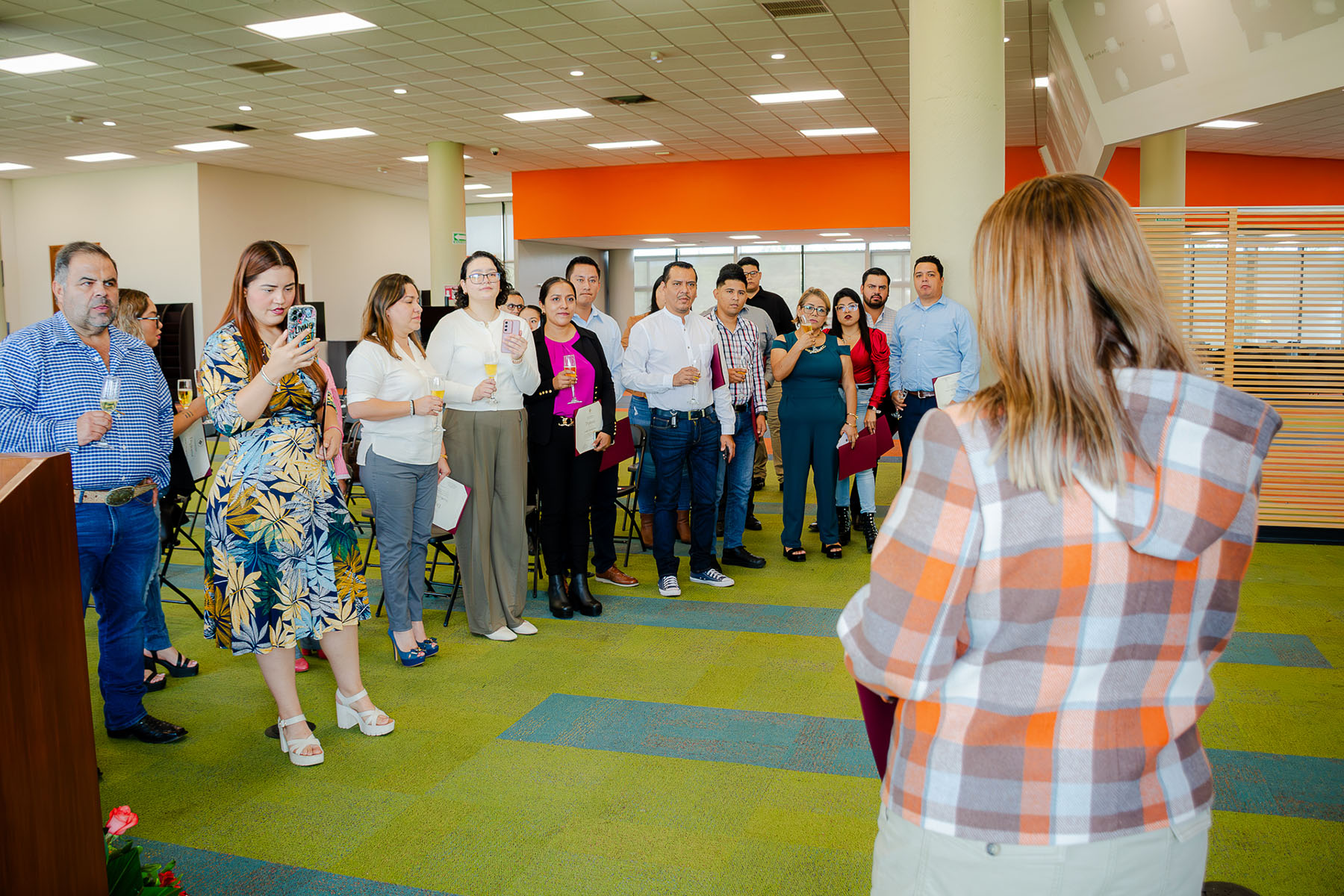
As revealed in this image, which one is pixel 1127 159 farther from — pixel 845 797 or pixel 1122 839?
pixel 1122 839

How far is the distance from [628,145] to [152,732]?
11.0 meters

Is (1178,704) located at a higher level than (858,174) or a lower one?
lower

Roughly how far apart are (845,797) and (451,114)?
1023cm

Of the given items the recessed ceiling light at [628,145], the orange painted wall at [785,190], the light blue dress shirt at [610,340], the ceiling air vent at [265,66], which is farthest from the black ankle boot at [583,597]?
the orange painted wall at [785,190]

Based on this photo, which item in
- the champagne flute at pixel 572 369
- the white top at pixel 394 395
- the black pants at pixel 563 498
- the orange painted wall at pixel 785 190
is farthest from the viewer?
the orange painted wall at pixel 785 190

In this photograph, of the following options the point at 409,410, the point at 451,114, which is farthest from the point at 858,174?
the point at 409,410

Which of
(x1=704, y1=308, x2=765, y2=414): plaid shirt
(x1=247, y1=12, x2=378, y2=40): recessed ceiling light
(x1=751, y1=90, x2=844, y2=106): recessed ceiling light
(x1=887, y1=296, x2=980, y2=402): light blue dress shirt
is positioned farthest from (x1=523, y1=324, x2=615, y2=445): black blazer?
(x1=751, y1=90, x2=844, y2=106): recessed ceiling light

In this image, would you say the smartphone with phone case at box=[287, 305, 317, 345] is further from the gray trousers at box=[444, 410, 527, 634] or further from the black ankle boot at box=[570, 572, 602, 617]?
the black ankle boot at box=[570, 572, 602, 617]

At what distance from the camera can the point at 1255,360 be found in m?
6.41

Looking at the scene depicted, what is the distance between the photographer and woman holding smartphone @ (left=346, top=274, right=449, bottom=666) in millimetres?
3832

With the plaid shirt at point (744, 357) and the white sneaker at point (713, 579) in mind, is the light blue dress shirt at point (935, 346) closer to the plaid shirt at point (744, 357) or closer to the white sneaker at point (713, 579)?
the plaid shirt at point (744, 357)

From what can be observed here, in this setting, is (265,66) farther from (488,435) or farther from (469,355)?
(488,435)

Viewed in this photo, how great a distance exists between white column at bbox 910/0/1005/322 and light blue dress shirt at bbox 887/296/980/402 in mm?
366

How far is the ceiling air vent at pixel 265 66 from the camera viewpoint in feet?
29.6
